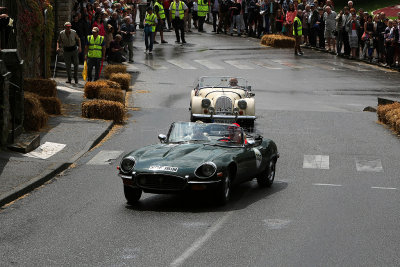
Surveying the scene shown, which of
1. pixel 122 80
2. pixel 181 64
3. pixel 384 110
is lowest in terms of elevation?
pixel 181 64

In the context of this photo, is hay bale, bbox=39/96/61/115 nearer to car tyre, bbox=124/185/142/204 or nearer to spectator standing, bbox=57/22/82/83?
spectator standing, bbox=57/22/82/83

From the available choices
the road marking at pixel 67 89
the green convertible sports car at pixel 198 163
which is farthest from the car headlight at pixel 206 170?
the road marking at pixel 67 89

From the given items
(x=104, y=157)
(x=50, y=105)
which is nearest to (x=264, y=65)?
(x=50, y=105)

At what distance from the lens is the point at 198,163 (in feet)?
50.4

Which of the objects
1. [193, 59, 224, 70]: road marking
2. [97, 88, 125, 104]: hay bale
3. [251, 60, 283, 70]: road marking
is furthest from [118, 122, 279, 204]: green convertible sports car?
[251, 60, 283, 70]: road marking

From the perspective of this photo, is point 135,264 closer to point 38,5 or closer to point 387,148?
point 387,148

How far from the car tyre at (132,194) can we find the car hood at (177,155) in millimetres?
482

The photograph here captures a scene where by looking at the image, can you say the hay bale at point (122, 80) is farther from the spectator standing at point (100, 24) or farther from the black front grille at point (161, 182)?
the black front grille at point (161, 182)

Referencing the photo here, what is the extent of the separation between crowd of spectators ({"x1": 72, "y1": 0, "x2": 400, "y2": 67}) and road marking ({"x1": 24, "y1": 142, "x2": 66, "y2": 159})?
15.4m

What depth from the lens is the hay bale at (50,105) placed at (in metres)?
26.9

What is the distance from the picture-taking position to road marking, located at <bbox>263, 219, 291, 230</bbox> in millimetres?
14094

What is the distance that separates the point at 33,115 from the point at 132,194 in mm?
8902

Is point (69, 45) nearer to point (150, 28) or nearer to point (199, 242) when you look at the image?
point (150, 28)

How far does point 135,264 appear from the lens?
11.5 m
